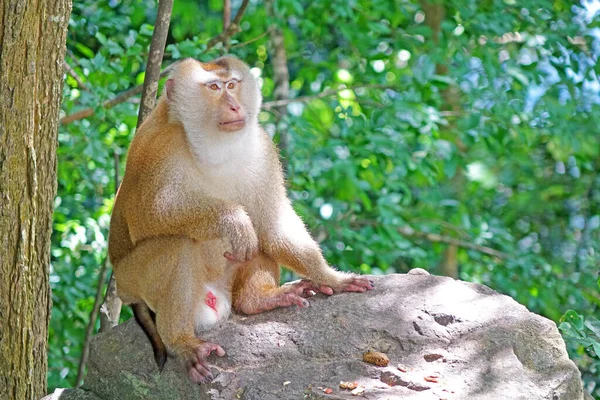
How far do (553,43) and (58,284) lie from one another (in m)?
4.96

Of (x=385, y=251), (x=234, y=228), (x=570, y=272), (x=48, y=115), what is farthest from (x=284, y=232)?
(x=570, y=272)

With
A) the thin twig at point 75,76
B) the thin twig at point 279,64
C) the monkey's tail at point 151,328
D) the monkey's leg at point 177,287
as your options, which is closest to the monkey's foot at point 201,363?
the monkey's leg at point 177,287

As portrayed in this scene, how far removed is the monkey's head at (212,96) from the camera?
509 cm

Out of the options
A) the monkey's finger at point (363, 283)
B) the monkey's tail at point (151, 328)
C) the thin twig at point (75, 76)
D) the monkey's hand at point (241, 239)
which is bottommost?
the monkey's tail at point (151, 328)

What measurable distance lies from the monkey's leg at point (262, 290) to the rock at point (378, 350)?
2.5 inches

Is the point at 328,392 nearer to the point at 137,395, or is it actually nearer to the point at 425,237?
the point at 137,395

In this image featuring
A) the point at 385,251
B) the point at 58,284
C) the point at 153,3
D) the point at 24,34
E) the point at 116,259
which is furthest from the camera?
the point at 153,3

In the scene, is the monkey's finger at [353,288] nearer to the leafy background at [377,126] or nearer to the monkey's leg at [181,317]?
the monkey's leg at [181,317]

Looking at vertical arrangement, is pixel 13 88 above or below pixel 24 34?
below

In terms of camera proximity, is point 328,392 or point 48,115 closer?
point 328,392

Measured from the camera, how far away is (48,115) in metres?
4.84

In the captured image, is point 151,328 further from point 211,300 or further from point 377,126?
point 377,126

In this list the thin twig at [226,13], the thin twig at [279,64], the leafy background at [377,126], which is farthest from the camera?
the thin twig at [279,64]

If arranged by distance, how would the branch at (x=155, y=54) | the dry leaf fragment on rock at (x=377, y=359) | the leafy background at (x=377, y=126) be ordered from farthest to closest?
the leafy background at (x=377, y=126) → the branch at (x=155, y=54) → the dry leaf fragment on rock at (x=377, y=359)
